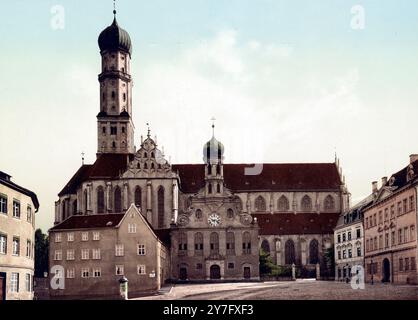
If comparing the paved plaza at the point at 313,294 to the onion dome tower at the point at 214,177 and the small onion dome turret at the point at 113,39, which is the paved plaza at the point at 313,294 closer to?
the onion dome tower at the point at 214,177

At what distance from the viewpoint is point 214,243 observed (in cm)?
8288

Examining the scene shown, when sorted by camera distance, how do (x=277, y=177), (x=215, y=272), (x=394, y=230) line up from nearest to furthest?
(x=394, y=230) → (x=215, y=272) → (x=277, y=177)

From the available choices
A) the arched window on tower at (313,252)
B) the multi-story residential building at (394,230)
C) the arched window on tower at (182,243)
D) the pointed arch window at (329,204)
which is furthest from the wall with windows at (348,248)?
the pointed arch window at (329,204)

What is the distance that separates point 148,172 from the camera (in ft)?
295

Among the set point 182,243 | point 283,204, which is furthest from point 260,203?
point 182,243

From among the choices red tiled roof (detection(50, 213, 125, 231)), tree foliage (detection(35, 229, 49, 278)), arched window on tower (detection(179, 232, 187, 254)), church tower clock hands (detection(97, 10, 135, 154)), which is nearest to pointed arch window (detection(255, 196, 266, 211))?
church tower clock hands (detection(97, 10, 135, 154))

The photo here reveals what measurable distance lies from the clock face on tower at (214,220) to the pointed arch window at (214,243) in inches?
43.7

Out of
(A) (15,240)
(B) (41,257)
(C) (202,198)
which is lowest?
(B) (41,257)

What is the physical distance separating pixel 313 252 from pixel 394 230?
5142cm

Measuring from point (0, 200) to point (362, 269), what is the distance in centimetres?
3815

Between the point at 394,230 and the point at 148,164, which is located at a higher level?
the point at 148,164

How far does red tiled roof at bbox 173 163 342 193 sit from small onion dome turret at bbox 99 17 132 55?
20748mm

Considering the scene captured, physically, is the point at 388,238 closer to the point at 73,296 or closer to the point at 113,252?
the point at 113,252

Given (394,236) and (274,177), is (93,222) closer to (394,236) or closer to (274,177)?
(394,236)
